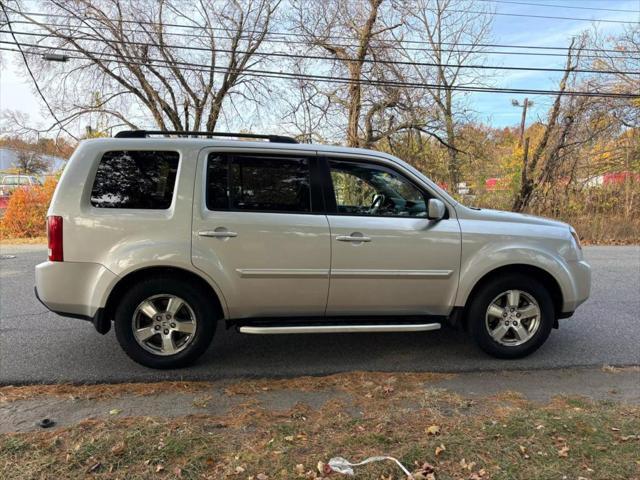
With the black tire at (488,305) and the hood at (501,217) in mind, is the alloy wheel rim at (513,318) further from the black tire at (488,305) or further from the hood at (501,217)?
the hood at (501,217)

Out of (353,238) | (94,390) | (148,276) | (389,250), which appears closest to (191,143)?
(148,276)

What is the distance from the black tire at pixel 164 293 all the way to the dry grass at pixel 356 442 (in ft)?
2.59

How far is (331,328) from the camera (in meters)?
4.02

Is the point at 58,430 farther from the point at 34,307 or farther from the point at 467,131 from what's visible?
the point at 467,131

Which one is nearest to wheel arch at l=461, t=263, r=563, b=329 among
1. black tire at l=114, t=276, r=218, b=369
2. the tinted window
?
the tinted window

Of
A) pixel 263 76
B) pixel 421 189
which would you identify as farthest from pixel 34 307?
pixel 263 76

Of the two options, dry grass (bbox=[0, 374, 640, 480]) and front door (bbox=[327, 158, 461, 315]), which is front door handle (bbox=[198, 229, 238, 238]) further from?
dry grass (bbox=[0, 374, 640, 480])

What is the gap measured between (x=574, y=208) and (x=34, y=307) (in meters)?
17.3

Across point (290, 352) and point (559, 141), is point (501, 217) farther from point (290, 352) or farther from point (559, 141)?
point (559, 141)

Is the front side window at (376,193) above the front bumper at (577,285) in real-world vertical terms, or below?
above

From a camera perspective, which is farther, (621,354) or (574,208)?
(574,208)

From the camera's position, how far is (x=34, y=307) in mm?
6008

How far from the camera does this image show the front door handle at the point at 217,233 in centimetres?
386

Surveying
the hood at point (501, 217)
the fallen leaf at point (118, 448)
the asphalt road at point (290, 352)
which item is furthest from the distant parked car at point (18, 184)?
the hood at point (501, 217)
